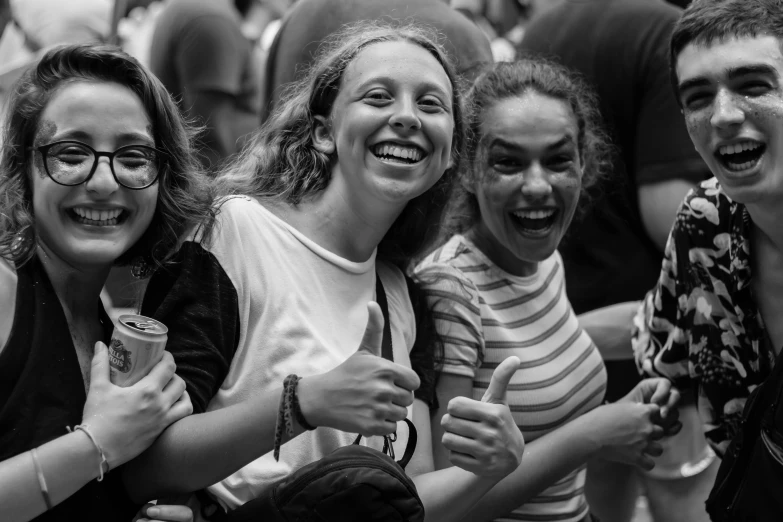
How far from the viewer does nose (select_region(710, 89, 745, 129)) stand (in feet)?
6.71

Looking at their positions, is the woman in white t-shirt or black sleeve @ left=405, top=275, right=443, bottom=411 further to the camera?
black sleeve @ left=405, top=275, right=443, bottom=411

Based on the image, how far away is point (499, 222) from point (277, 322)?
69 centimetres

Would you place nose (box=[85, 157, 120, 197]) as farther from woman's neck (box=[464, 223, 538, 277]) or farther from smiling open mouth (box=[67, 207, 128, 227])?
woman's neck (box=[464, 223, 538, 277])

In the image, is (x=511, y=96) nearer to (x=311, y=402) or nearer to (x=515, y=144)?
(x=515, y=144)

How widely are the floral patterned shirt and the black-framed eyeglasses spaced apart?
123 centimetres

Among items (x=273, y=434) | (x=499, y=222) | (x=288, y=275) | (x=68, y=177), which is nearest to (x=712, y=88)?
(x=499, y=222)

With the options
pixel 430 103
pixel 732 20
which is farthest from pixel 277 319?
pixel 732 20

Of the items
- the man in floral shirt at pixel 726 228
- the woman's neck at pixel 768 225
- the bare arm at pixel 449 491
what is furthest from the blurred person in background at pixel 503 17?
the bare arm at pixel 449 491

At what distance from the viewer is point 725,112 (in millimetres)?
2055

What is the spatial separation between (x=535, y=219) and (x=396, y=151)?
0.48 metres

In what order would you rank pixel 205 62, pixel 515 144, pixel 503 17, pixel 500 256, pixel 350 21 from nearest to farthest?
pixel 515 144 → pixel 500 256 → pixel 350 21 → pixel 205 62 → pixel 503 17

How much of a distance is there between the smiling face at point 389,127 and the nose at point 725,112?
0.55 meters

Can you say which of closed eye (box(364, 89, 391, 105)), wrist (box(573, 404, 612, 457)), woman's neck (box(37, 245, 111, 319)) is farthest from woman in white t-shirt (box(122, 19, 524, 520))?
wrist (box(573, 404, 612, 457))

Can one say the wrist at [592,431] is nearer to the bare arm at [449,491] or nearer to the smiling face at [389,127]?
the bare arm at [449,491]
